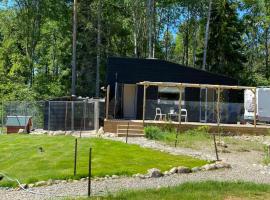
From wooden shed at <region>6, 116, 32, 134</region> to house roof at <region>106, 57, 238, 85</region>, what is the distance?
210 inches

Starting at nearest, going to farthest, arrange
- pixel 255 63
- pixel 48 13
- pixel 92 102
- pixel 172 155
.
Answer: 1. pixel 172 155
2. pixel 92 102
3. pixel 48 13
4. pixel 255 63

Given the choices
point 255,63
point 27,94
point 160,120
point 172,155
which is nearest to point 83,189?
point 172,155

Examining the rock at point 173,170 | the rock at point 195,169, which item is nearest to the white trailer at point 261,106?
the rock at point 195,169

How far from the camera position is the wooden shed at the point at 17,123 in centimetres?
2961

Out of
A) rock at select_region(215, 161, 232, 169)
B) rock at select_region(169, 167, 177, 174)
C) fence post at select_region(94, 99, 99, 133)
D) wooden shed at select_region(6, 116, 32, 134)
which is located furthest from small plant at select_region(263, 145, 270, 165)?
wooden shed at select_region(6, 116, 32, 134)

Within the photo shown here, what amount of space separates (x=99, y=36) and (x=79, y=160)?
27.5 m

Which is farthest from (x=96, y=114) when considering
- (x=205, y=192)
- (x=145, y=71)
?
(x=205, y=192)

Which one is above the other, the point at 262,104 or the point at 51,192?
the point at 262,104

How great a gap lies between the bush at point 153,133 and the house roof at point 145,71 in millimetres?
7070

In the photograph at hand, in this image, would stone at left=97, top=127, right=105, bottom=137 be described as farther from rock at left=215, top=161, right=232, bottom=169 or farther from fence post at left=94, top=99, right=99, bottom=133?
rock at left=215, top=161, right=232, bottom=169

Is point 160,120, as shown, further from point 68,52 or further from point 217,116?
point 68,52

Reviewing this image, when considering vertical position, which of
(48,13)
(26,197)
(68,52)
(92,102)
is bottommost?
(26,197)

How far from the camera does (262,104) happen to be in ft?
94.7

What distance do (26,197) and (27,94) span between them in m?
31.8
